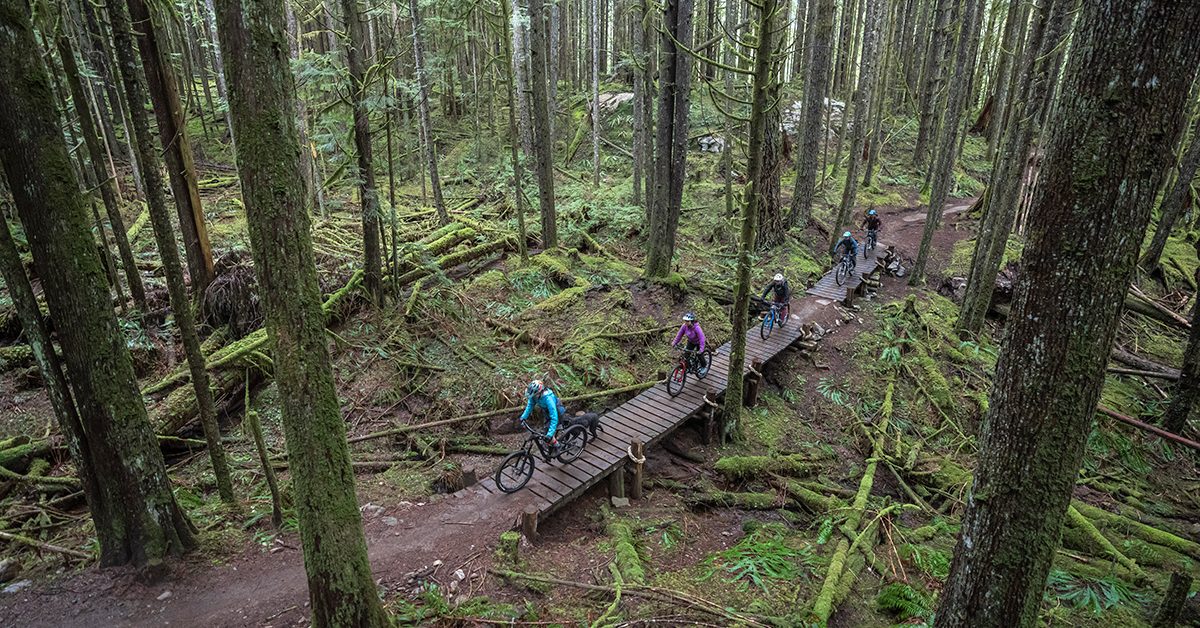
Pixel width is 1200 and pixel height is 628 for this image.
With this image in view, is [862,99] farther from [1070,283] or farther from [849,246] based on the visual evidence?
[1070,283]

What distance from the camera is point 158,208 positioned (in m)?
6.20

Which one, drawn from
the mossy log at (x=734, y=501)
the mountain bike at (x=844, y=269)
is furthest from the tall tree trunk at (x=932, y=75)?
the mossy log at (x=734, y=501)

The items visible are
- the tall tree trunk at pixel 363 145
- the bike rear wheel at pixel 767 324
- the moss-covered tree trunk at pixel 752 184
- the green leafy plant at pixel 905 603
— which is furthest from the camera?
the bike rear wheel at pixel 767 324

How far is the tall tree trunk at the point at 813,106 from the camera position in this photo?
1789 cm

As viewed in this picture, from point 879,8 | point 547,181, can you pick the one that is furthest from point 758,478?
point 879,8

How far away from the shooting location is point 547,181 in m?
15.5

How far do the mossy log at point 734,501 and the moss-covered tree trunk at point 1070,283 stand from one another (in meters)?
5.10

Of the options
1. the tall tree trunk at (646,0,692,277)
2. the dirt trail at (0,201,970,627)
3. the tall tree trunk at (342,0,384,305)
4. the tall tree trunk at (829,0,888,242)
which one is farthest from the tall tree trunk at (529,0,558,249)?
the tall tree trunk at (829,0,888,242)

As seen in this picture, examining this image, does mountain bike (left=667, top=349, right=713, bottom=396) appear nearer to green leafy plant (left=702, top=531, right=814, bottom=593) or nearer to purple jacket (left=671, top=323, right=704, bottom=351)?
purple jacket (left=671, top=323, right=704, bottom=351)

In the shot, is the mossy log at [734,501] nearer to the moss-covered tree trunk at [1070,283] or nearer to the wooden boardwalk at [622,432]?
the wooden boardwalk at [622,432]

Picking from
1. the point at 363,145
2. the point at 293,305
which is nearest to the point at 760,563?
the point at 293,305

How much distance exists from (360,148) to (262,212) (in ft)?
25.6

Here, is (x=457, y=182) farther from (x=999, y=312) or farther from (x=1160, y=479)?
(x=1160, y=479)

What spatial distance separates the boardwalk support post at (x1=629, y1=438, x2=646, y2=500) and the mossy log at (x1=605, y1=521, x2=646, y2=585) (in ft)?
3.19
